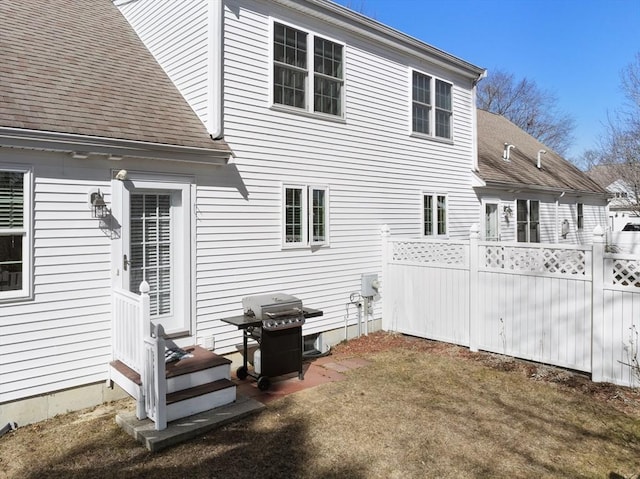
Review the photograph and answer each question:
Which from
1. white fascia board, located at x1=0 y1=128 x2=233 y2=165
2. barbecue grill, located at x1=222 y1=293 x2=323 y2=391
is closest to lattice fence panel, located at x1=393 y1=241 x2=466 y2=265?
barbecue grill, located at x1=222 y1=293 x2=323 y2=391

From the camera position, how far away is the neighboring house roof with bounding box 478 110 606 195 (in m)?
12.5

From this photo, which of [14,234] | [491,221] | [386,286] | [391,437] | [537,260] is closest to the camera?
[391,437]

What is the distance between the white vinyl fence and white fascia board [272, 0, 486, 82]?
390cm

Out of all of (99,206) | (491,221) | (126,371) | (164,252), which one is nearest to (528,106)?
(491,221)

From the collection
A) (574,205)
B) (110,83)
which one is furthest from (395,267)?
(574,205)

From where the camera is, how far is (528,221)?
537 inches

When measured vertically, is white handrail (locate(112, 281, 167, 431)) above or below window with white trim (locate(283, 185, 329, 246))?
below

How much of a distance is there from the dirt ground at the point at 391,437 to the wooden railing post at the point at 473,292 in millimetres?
1243

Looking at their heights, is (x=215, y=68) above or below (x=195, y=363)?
above

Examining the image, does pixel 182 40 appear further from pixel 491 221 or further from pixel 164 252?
pixel 491 221

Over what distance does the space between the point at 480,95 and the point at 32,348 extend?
33.5 meters

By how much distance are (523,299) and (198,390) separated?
4.79m

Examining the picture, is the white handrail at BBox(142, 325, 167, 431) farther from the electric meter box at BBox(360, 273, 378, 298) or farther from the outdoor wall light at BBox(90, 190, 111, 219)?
the electric meter box at BBox(360, 273, 378, 298)

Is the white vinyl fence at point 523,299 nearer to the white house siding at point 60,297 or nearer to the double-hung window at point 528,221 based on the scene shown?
the white house siding at point 60,297
